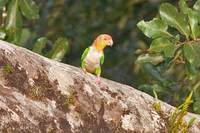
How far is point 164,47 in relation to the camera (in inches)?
184

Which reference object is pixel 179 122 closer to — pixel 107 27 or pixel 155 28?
pixel 155 28

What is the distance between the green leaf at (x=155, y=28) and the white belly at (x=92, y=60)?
49 centimetres

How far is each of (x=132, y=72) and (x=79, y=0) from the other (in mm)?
1240

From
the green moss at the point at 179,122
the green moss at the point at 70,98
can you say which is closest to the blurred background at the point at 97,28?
the green moss at the point at 179,122

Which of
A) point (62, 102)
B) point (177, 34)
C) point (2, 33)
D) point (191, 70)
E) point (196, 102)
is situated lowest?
point (196, 102)

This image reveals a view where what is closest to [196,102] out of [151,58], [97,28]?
[151,58]

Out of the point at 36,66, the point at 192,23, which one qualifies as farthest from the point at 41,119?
the point at 192,23

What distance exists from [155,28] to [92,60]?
64cm

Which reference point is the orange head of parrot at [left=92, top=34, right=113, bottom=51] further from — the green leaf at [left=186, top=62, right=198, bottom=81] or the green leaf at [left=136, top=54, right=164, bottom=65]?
the green leaf at [left=186, top=62, right=198, bottom=81]

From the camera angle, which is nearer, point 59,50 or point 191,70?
point 191,70

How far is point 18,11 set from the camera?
5320 mm

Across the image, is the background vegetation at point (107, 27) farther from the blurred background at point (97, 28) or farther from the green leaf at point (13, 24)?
the green leaf at point (13, 24)

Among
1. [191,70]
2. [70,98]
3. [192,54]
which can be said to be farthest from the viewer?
[191,70]

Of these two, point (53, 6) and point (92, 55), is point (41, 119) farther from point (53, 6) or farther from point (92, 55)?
point (53, 6)
